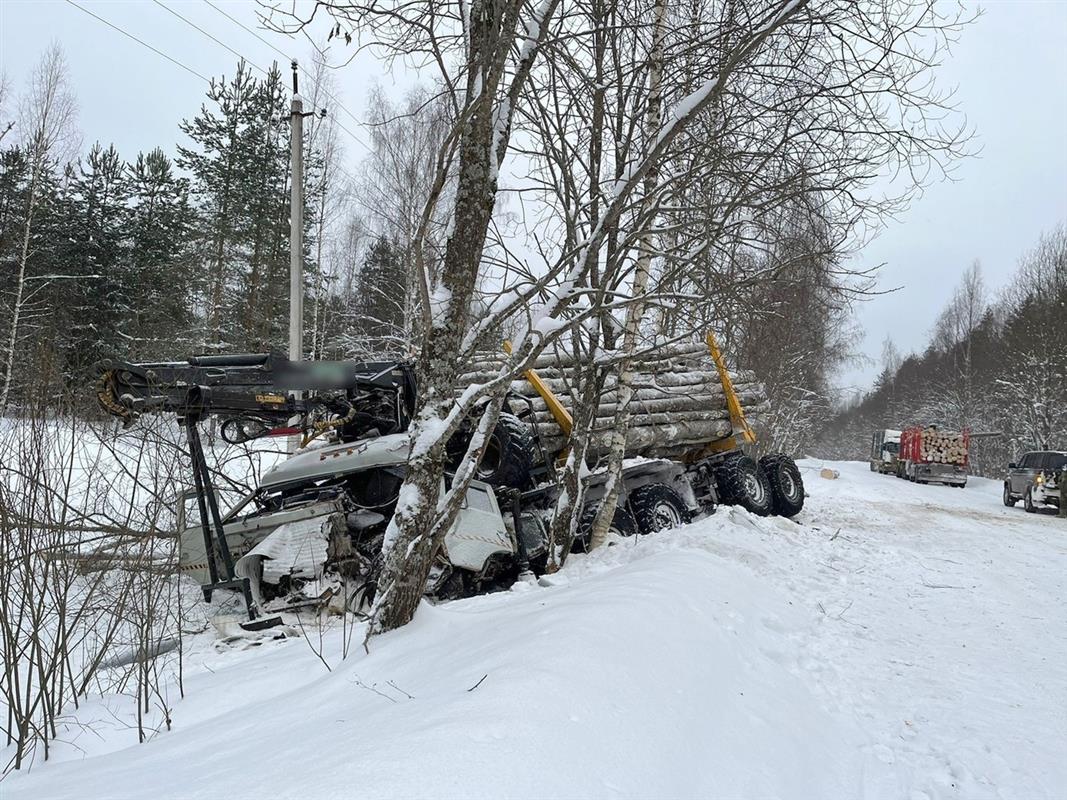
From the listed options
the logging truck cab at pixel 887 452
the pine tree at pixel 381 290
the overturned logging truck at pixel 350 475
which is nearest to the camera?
the overturned logging truck at pixel 350 475

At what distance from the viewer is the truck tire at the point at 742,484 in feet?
33.1

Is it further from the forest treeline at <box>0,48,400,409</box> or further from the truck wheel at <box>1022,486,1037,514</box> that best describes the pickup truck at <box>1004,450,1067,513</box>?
the forest treeline at <box>0,48,400,409</box>

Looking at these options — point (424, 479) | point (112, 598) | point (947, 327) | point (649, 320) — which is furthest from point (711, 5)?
point (947, 327)

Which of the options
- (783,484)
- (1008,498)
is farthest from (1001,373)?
(783,484)

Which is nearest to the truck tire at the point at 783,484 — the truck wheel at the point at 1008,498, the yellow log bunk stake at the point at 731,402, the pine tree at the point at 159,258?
the yellow log bunk stake at the point at 731,402

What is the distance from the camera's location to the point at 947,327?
4756cm

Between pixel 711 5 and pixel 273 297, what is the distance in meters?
17.7

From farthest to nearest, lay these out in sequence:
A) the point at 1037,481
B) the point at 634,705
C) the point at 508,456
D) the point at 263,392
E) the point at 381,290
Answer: the point at 381,290
the point at 1037,481
the point at 508,456
the point at 263,392
the point at 634,705

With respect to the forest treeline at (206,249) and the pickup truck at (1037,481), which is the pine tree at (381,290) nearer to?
the forest treeline at (206,249)

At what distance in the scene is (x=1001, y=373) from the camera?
112 feet

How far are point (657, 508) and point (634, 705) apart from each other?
618 centimetres

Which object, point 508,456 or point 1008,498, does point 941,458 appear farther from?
point 508,456

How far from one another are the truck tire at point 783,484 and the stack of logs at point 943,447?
21.0 metres

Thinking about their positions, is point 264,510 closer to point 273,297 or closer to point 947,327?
point 273,297
